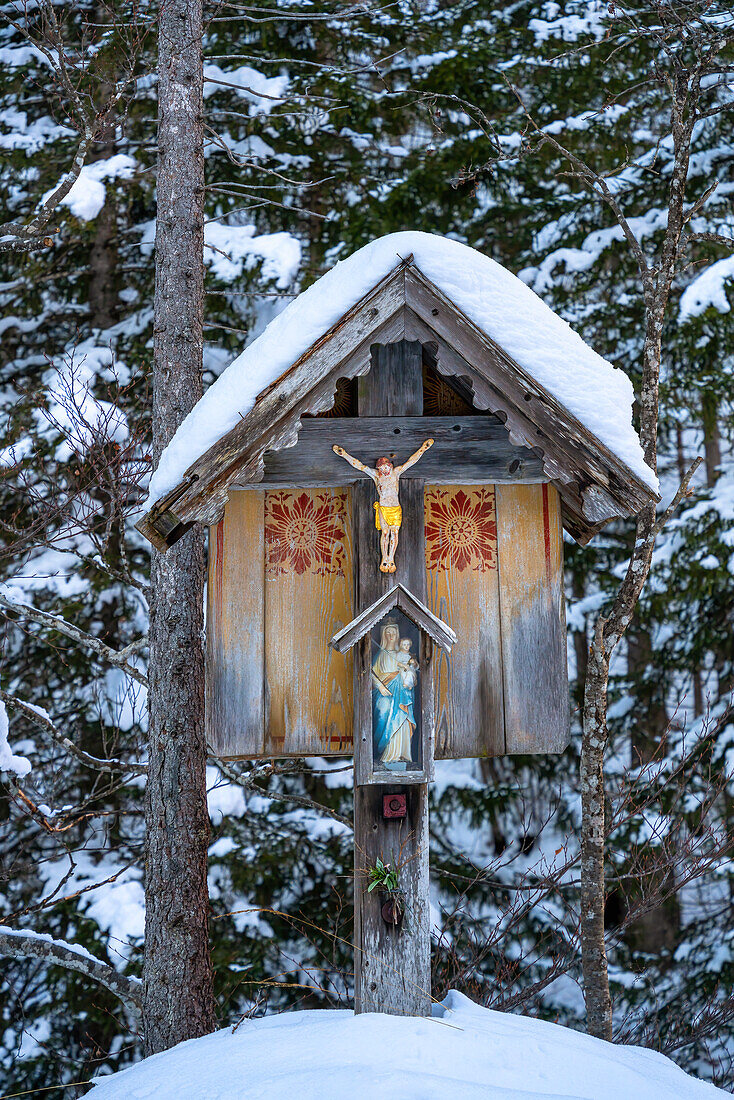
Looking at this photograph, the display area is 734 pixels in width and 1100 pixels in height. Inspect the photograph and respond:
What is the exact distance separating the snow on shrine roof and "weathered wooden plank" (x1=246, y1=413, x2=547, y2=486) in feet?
0.87

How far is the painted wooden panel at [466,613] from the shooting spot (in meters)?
3.20

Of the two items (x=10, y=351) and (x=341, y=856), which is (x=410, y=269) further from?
(x=10, y=351)

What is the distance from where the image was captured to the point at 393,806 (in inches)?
120

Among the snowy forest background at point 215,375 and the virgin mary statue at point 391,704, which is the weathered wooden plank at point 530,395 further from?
the snowy forest background at point 215,375

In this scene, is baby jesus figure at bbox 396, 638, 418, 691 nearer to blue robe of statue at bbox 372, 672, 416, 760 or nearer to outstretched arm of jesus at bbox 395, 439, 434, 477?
blue robe of statue at bbox 372, 672, 416, 760

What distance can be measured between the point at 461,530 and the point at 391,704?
0.71m

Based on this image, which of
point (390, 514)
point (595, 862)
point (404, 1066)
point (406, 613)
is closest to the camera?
point (404, 1066)

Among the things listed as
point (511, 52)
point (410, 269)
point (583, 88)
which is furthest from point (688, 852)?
point (511, 52)

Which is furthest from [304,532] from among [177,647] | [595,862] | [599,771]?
[595,862]

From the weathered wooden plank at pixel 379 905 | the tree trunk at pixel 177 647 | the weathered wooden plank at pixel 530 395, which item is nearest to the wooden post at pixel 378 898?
the weathered wooden plank at pixel 379 905

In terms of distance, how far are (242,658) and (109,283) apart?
6694 millimetres

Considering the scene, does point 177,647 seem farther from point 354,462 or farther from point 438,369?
point 438,369

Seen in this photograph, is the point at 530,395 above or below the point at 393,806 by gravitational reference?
above

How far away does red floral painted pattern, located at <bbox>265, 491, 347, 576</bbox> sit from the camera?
10.8ft
